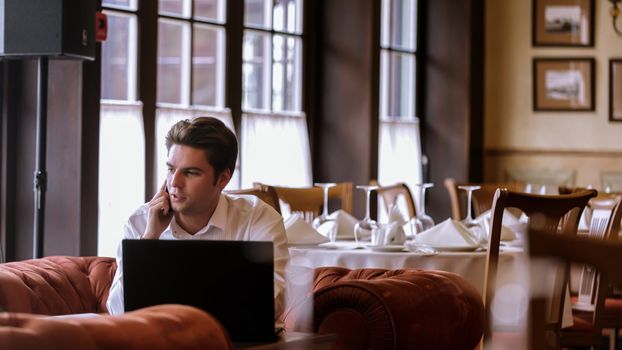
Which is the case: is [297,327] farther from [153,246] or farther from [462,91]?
[462,91]

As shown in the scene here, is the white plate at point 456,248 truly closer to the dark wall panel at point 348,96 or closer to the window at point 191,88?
the window at point 191,88

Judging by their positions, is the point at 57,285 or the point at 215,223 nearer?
the point at 215,223

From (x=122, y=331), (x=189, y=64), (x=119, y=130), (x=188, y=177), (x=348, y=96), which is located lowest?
(x=122, y=331)

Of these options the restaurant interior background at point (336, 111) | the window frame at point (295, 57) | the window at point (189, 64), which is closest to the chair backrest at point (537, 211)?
the restaurant interior background at point (336, 111)

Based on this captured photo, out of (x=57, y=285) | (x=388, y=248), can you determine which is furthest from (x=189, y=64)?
(x=57, y=285)

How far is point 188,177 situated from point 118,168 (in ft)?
10.9

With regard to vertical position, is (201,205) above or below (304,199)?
above

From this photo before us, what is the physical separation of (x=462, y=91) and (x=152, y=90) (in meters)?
3.54

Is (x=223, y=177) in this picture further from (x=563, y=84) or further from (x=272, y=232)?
(x=563, y=84)

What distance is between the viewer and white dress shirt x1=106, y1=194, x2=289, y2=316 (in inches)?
114

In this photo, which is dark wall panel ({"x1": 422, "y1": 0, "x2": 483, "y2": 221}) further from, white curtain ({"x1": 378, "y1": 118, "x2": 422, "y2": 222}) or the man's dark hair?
the man's dark hair

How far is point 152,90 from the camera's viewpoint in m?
6.32

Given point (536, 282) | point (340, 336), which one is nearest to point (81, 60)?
point (340, 336)

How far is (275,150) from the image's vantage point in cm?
737
